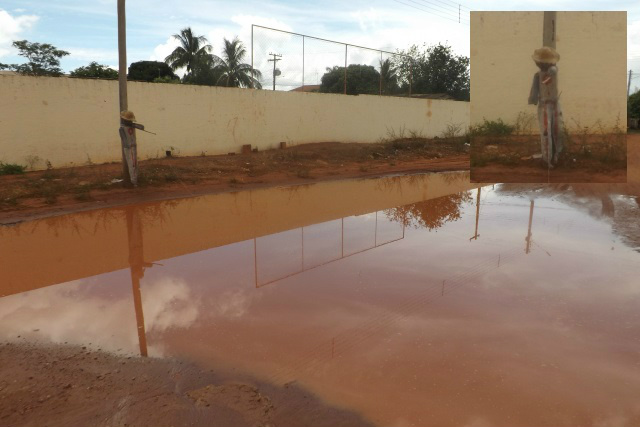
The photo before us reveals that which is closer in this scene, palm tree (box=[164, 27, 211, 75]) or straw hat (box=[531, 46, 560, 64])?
straw hat (box=[531, 46, 560, 64])

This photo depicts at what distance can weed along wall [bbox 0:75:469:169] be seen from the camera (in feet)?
40.6

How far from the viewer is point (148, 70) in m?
36.5

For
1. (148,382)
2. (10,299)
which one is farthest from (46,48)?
(148,382)

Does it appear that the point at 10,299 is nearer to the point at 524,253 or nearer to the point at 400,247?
the point at 400,247

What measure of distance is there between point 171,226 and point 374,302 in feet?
14.1

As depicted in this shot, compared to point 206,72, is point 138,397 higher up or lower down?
lower down

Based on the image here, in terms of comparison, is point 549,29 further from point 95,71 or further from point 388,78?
point 95,71

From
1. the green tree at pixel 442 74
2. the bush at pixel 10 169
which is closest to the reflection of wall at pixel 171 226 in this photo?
the bush at pixel 10 169

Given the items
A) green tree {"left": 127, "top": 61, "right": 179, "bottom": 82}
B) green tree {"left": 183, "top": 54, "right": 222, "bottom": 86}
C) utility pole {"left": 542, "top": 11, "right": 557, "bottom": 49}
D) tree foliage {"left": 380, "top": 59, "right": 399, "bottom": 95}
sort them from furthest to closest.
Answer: green tree {"left": 127, "top": 61, "right": 179, "bottom": 82}
green tree {"left": 183, "top": 54, "right": 222, "bottom": 86}
tree foliage {"left": 380, "top": 59, "right": 399, "bottom": 95}
utility pole {"left": 542, "top": 11, "right": 557, "bottom": 49}

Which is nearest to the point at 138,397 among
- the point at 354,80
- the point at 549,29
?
the point at 549,29

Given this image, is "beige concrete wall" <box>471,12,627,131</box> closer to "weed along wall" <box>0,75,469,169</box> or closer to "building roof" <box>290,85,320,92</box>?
"weed along wall" <box>0,75,469,169</box>

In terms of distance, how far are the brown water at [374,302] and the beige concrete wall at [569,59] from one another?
1048cm

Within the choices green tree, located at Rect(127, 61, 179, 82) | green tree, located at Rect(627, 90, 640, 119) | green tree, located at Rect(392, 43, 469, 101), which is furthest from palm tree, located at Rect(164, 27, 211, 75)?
green tree, located at Rect(627, 90, 640, 119)

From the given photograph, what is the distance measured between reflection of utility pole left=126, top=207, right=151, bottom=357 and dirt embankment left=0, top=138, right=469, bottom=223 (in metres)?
1.51
